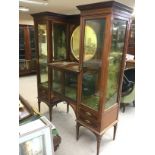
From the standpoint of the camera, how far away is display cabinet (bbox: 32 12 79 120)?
8.96ft

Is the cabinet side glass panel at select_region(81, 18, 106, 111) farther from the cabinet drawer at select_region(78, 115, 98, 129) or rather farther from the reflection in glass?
the reflection in glass

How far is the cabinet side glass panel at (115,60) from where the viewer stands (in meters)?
1.95

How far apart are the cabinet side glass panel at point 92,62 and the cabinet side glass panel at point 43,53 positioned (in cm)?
102

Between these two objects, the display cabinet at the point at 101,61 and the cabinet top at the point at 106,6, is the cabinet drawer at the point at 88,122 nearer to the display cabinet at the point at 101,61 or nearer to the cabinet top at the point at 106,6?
the display cabinet at the point at 101,61

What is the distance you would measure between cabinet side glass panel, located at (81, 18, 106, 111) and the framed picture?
1169 mm

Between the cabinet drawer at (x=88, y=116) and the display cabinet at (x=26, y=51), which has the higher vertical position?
the display cabinet at (x=26, y=51)

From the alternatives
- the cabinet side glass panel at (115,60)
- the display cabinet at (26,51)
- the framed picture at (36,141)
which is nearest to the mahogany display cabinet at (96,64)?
the cabinet side glass panel at (115,60)

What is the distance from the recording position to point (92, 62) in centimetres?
217

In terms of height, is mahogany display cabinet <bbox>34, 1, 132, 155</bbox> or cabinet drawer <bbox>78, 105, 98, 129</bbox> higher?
mahogany display cabinet <bbox>34, 1, 132, 155</bbox>

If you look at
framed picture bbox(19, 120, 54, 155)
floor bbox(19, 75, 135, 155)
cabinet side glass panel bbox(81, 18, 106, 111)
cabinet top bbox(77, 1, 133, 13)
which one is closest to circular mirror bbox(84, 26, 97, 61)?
cabinet side glass panel bbox(81, 18, 106, 111)

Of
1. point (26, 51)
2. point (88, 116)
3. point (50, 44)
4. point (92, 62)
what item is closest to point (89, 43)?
point (92, 62)
